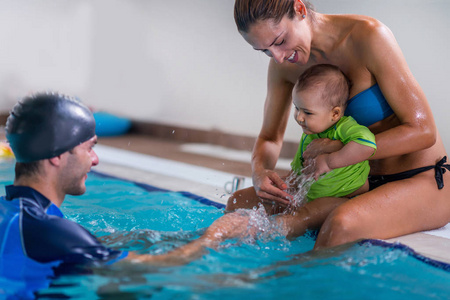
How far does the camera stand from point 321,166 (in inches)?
114

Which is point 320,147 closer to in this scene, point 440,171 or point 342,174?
point 342,174

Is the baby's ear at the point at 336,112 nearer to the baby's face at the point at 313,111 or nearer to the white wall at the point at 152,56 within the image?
the baby's face at the point at 313,111

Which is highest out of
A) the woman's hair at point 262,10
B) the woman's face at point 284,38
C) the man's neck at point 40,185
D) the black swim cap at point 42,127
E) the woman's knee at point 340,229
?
the woman's hair at point 262,10

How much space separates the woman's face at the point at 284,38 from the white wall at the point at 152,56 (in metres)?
2.81

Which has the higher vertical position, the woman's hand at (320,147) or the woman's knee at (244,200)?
the woman's hand at (320,147)

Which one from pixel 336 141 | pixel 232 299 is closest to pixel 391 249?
pixel 336 141

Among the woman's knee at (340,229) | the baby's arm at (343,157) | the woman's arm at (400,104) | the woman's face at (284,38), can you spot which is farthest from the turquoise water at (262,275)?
the woman's face at (284,38)

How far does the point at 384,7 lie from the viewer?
5.54 meters

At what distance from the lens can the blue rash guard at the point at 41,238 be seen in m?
2.03

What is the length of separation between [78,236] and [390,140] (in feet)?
5.66

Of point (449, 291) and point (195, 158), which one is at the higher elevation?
point (449, 291)

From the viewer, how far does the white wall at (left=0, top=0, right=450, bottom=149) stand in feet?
25.1

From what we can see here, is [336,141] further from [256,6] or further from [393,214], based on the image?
[256,6]

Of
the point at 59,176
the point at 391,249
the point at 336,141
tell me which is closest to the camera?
the point at 59,176
